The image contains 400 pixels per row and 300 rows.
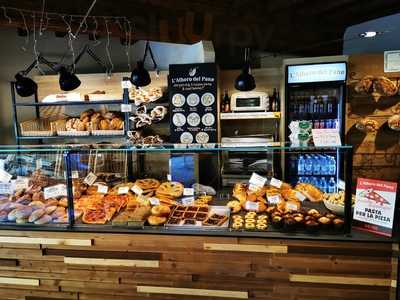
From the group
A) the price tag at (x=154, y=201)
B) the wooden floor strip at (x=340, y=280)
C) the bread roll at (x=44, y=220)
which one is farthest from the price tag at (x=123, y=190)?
the wooden floor strip at (x=340, y=280)

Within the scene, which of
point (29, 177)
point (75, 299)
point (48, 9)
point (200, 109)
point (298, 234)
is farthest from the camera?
point (200, 109)

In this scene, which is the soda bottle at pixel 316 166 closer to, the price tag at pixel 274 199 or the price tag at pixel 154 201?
the price tag at pixel 274 199

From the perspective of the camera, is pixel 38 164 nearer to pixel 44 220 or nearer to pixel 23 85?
pixel 44 220

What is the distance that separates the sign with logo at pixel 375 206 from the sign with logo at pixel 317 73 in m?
2.02

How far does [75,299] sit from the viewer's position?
212 centimetres

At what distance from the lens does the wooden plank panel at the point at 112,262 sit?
199 centimetres

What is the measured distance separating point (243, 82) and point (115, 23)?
1.57 metres

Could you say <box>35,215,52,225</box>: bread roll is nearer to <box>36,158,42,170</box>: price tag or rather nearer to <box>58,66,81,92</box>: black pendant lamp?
<box>36,158,42,170</box>: price tag

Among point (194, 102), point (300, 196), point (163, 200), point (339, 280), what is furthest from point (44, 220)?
point (194, 102)

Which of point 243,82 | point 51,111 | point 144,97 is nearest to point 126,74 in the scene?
point 144,97

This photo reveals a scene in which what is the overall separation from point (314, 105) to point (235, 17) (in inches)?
57.5

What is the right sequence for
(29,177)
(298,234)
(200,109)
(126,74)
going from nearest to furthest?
(298,234)
(29,177)
(200,109)
(126,74)

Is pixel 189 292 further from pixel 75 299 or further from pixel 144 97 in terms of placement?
pixel 144 97

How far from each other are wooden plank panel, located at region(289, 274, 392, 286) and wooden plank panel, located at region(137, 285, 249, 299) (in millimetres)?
342
